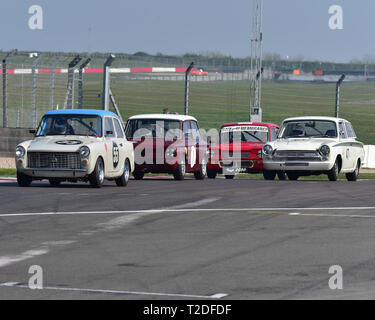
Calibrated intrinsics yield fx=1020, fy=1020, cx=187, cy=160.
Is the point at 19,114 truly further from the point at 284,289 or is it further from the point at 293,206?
the point at 284,289

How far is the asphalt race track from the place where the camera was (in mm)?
8438

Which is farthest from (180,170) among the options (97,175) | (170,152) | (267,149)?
(97,175)

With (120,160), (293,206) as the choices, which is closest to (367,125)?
(120,160)

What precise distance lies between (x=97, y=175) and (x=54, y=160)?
870mm

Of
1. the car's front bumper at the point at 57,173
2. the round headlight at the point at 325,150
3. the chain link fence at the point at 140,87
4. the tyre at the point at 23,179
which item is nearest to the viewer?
the car's front bumper at the point at 57,173

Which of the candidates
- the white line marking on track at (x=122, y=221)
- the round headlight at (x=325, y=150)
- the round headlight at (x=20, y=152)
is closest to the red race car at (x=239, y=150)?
the round headlight at (x=325, y=150)

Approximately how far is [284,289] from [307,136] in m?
16.8

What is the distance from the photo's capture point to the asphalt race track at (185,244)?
8.44 m

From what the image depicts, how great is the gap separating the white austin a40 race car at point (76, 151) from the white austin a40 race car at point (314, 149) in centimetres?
426

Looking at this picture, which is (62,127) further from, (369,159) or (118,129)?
(369,159)

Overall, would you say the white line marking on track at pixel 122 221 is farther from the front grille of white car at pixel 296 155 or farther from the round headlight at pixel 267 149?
the round headlight at pixel 267 149

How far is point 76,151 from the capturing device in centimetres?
1927

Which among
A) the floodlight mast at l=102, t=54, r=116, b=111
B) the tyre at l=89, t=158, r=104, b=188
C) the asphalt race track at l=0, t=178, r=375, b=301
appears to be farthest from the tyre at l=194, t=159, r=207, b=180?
the asphalt race track at l=0, t=178, r=375, b=301
